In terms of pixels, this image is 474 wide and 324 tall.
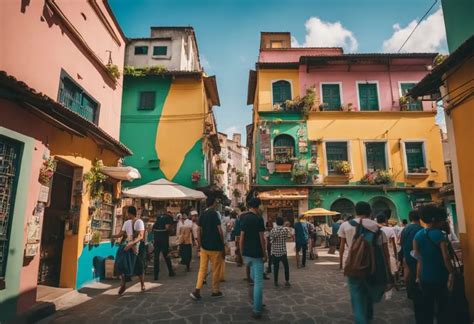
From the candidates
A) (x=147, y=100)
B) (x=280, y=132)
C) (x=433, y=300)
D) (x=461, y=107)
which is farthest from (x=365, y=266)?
(x=147, y=100)

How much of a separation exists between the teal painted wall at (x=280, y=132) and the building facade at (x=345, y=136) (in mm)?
62

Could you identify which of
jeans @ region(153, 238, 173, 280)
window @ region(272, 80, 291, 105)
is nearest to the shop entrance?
jeans @ region(153, 238, 173, 280)

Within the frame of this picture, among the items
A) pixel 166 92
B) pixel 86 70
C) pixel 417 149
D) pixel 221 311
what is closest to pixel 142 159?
pixel 166 92

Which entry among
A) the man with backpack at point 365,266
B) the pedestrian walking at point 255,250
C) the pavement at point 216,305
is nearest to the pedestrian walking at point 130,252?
the pavement at point 216,305

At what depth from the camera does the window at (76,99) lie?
7.31 m

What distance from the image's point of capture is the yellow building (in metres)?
5.14

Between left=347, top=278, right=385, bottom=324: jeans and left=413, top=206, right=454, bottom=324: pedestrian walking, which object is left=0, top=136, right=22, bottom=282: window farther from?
left=413, top=206, right=454, bottom=324: pedestrian walking

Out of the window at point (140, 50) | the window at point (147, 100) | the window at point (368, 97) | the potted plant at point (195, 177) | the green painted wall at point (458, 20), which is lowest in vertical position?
the potted plant at point (195, 177)

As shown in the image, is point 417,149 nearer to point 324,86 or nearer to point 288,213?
point 324,86

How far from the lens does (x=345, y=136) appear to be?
18.1m

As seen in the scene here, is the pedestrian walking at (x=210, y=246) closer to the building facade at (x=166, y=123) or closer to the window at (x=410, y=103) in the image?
the building facade at (x=166, y=123)

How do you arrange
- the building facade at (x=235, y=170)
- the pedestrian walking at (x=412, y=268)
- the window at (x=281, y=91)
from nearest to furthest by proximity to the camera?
the pedestrian walking at (x=412, y=268) < the window at (x=281, y=91) < the building facade at (x=235, y=170)

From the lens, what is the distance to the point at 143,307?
555 centimetres

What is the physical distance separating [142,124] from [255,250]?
13484 millimetres
